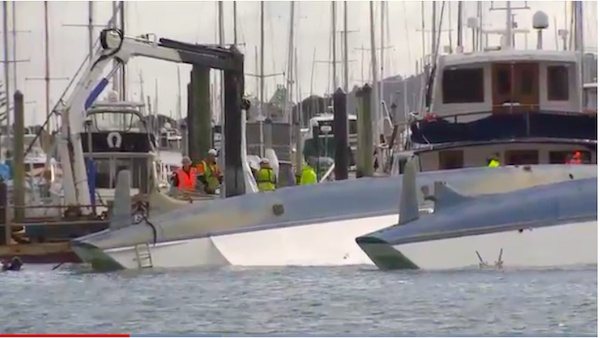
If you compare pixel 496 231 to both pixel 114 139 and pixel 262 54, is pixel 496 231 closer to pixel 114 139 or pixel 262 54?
pixel 114 139

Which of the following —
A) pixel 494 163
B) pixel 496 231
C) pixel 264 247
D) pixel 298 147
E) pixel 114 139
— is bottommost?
pixel 264 247

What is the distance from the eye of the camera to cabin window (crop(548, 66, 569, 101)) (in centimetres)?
2673

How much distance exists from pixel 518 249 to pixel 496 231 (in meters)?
0.37

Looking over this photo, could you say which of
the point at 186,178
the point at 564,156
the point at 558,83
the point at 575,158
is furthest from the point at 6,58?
the point at 575,158

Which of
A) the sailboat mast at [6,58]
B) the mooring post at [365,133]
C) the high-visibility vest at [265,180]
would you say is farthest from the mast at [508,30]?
the sailboat mast at [6,58]

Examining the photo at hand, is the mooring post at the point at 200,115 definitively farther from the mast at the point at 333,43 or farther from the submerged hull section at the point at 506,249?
the mast at the point at 333,43

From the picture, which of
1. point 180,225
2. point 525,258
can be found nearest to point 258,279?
point 180,225

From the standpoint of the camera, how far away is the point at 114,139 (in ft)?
111

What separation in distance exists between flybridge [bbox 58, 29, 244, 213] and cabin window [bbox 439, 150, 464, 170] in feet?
12.2

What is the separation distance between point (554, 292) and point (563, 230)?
2.29 m

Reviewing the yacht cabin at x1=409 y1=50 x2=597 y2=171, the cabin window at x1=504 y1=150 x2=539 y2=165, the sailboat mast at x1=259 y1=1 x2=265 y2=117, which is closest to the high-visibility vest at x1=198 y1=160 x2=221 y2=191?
the yacht cabin at x1=409 y1=50 x2=597 y2=171

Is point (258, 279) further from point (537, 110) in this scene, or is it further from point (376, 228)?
point (537, 110)

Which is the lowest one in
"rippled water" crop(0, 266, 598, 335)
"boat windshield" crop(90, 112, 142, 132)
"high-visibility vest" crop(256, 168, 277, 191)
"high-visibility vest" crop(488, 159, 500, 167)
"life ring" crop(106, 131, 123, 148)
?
"rippled water" crop(0, 266, 598, 335)

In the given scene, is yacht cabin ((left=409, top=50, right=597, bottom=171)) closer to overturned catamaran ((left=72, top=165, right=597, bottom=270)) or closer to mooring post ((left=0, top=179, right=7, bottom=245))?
overturned catamaran ((left=72, top=165, right=597, bottom=270))
